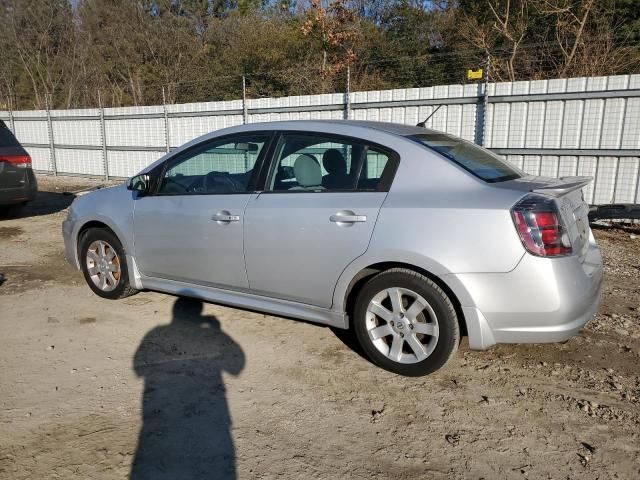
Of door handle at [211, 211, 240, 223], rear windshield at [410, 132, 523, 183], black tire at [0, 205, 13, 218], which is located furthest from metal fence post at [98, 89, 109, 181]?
rear windshield at [410, 132, 523, 183]

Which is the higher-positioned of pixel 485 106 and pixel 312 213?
pixel 485 106

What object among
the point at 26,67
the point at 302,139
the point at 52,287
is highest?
the point at 26,67

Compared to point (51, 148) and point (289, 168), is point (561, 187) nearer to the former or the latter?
point (289, 168)

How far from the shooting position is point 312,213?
11.4ft

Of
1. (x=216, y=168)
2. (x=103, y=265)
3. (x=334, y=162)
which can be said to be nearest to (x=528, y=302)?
(x=334, y=162)

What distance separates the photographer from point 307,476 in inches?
96.6

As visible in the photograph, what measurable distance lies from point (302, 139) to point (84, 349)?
7.12 feet

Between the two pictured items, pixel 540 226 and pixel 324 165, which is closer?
pixel 540 226

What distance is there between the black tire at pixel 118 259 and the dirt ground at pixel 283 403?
26 cm

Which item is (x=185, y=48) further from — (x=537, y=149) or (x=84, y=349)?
(x=84, y=349)

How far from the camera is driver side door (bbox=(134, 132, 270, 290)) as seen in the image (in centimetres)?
387

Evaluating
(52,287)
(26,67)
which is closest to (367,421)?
(52,287)

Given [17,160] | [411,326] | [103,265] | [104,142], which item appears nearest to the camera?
[411,326]

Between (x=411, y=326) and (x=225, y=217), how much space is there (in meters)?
1.53
